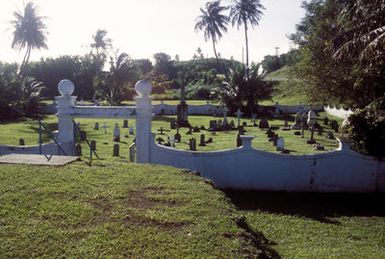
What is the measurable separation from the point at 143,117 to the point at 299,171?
439cm

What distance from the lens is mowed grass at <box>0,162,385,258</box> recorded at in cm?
484

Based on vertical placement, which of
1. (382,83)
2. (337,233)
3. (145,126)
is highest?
(382,83)

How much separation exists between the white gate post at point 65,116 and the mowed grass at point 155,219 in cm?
315

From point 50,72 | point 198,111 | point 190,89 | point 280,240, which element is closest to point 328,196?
point 280,240

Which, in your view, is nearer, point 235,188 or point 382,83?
point 235,188

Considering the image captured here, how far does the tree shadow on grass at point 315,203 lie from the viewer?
9.24 metres

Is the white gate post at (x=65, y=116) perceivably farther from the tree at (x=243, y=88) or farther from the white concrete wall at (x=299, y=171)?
the tree at (x=243, y=88)

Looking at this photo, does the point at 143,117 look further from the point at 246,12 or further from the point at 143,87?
the point at 246,12

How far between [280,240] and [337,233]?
4.30 ft

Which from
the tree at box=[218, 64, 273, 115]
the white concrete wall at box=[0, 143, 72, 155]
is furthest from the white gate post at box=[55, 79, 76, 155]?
the tree at box=[218, 64, 273, 115]

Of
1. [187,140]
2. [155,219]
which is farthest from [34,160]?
[187,140]

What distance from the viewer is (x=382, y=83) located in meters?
17.0

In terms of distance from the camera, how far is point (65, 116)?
11727 millimetres

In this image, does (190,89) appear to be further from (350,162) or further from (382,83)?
(350,162)
